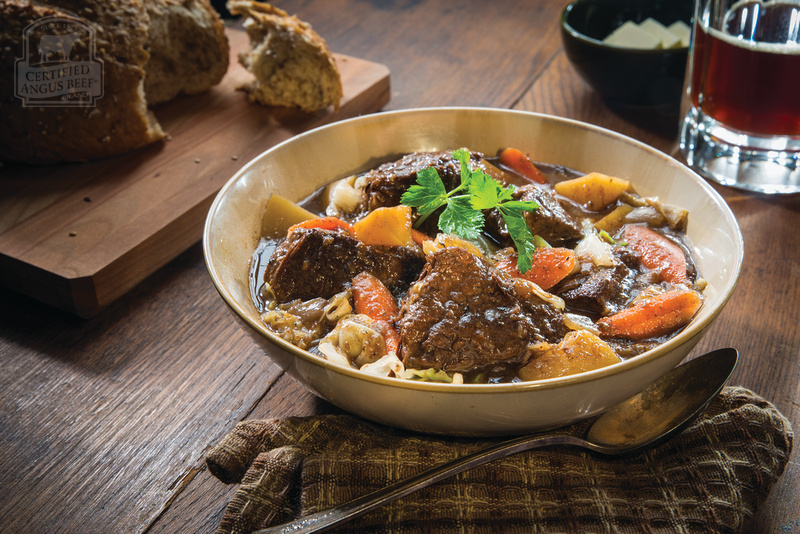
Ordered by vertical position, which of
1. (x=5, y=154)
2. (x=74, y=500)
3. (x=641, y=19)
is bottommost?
(x=74, y=500)

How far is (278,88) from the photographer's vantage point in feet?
11.7

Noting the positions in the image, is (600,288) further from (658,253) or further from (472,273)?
(472,273)

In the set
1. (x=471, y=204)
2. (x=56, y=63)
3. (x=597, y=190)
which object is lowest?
(x=597, y=190)

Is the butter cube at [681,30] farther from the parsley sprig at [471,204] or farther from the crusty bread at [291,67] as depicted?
the parsley sprig at [471,204]

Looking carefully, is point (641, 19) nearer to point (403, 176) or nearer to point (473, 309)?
point (403, 176)

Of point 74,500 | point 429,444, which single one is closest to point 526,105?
point 429,444

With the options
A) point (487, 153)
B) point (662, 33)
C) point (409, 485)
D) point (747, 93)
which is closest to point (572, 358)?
point (409, 485)

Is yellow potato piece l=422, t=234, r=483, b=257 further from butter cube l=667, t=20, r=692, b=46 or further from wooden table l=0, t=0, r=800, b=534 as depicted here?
butter cube l=667, t=20, r=692, b=46

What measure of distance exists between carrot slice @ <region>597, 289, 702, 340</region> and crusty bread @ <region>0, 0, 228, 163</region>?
92.7 inches

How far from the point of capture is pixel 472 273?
1.95 metres

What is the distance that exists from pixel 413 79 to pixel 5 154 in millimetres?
2211

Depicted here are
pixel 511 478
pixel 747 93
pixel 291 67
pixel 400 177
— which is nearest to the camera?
pixel 511 478

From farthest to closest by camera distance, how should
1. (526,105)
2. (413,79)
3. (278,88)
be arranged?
(413,79), (526,105), (278,88)

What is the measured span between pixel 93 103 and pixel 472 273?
214 cm
